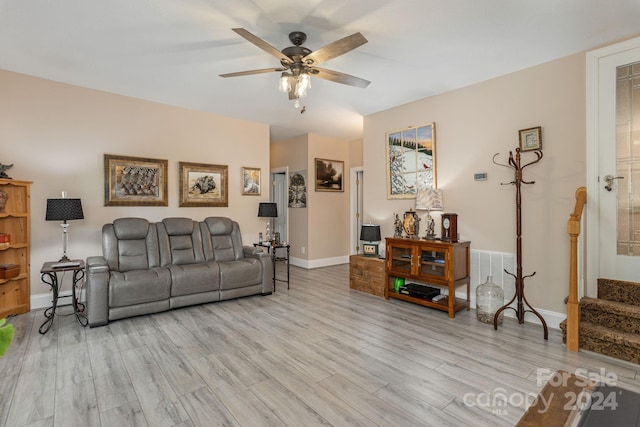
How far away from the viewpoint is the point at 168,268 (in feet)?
12.3

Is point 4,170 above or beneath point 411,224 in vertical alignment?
above

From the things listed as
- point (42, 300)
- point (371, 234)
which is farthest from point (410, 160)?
point (42, 300)

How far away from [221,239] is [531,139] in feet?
13.5

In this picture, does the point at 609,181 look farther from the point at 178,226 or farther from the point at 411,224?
the point at 178,226

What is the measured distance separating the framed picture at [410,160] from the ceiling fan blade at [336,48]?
223cm

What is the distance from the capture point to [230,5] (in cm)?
236

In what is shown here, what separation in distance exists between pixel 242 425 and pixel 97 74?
157 inches

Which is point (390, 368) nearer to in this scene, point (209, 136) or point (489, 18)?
point (489, 18)

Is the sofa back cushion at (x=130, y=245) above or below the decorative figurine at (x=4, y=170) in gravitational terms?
below

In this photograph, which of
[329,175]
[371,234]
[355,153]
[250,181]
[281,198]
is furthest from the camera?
[281,198]

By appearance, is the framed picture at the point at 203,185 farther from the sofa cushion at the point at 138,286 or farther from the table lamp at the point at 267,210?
the sofa cushion at the point at 138,286

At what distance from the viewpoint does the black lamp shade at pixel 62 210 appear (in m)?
3.34

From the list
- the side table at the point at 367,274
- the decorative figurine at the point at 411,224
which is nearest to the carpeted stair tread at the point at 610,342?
the decorative figurine at the point at 411,224

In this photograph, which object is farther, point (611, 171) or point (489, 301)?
point (489, 301)
